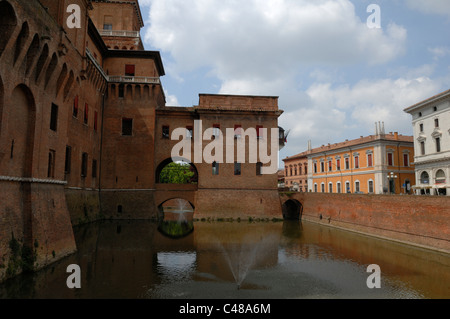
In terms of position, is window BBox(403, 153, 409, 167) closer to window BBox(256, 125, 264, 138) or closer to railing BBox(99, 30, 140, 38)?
window BBox(256, 125, 264, 138)

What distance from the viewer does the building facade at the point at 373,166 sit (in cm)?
3562

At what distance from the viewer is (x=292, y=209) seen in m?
32.5

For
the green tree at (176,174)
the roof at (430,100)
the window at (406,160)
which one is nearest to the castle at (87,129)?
the roof at (430,100)

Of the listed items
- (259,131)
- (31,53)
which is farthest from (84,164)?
(259,131)

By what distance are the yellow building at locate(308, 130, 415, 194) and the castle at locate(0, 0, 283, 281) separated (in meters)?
14.4

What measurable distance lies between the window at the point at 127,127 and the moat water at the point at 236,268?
1005cm

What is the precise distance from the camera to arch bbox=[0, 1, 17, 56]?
9.85 meters

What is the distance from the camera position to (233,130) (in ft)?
94.8

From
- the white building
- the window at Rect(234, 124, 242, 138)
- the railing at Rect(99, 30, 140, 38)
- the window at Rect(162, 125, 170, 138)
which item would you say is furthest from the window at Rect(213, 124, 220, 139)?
the white building

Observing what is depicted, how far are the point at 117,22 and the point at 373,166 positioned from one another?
105ft

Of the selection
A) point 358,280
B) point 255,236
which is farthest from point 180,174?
point 358,280

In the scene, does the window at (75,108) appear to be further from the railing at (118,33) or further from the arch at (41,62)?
the railing at (118,33)

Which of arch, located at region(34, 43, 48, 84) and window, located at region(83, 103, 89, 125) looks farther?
window, located at region(83, 103, 89, 125)
